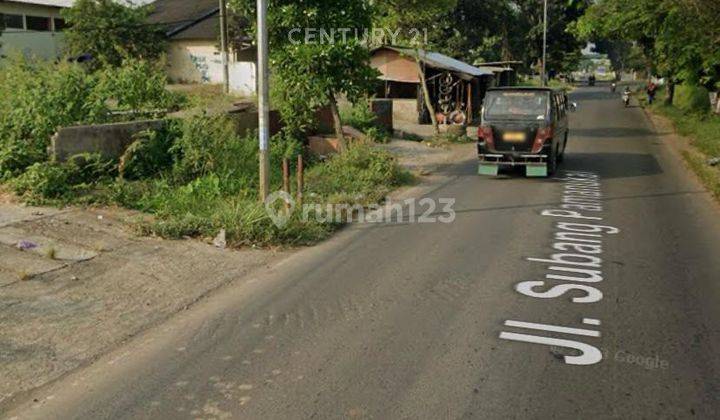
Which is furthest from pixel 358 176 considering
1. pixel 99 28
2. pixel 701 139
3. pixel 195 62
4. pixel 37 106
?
pixel 195 62

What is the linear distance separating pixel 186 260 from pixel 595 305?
15.4ft

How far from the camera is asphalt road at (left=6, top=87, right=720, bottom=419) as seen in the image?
4793mm

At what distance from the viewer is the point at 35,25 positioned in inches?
1492

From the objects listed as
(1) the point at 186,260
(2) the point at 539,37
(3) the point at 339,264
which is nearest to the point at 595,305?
(3) the point at 339,264

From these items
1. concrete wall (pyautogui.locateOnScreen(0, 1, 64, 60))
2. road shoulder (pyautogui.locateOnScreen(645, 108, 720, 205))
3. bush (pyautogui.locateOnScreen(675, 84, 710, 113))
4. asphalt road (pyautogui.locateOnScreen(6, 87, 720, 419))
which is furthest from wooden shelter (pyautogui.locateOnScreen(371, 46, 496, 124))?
asphalt road (pyautogui.locateOnScreen(6, 87, 720, 419))

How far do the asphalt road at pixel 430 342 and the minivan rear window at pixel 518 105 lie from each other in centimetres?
586

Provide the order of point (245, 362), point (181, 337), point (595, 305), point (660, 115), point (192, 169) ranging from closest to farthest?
point (245, 362) → point (181, 337) → point (595, 305) → point (192, 169) → point (660, 115)

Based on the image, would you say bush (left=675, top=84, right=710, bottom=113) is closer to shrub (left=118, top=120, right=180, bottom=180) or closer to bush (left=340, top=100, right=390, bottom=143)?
bush (left=340, top=100, right=390, bottom=143)

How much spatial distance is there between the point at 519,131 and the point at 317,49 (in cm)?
472

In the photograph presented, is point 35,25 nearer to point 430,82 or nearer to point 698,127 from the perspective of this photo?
point 430,82

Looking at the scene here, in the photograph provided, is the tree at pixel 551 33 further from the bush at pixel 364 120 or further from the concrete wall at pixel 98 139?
the concrete wall at pixel 98 139

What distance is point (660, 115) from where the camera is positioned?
36.2 metres

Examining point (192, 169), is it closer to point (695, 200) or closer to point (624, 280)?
point (624, 280)

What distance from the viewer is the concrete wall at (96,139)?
35.7 ft
